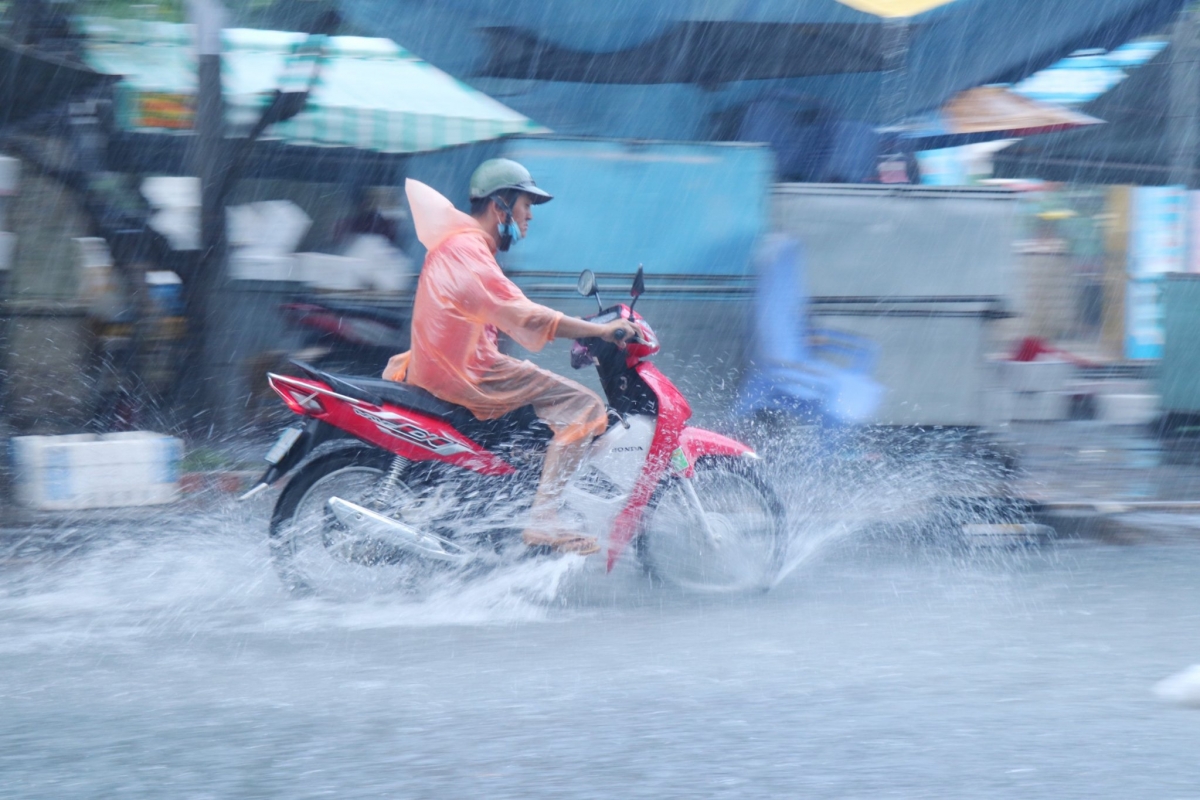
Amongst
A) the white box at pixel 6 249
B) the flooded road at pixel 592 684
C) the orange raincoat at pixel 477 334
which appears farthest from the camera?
the white box at pixel 6 249

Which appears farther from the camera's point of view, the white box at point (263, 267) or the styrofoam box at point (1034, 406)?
the white box at point (263, 267)

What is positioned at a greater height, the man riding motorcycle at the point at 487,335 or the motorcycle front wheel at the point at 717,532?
the man riding motorcycle at the point at 487,335

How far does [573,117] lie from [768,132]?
1457 millimetres

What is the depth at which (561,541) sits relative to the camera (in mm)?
4766

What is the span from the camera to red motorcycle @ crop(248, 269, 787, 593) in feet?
15.2

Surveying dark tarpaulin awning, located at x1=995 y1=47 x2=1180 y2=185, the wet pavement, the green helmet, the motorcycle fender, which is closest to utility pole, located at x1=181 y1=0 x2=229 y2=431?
the wet pavement

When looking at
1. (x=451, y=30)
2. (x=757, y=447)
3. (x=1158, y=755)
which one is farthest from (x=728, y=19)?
(x=1158, y=755)

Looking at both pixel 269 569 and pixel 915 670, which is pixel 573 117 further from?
pixel 915 670

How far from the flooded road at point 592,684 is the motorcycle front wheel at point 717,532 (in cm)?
13

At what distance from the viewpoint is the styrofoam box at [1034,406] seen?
6.82 meters

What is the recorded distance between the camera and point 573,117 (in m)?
9.20

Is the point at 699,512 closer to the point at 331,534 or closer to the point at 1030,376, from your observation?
the point at 331,534

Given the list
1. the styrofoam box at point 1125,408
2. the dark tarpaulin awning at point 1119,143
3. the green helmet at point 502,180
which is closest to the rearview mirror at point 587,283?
the green helmet at point 502,180

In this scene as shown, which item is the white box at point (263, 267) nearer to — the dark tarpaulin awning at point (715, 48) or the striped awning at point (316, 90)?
the striped awning at point (316, 90)
